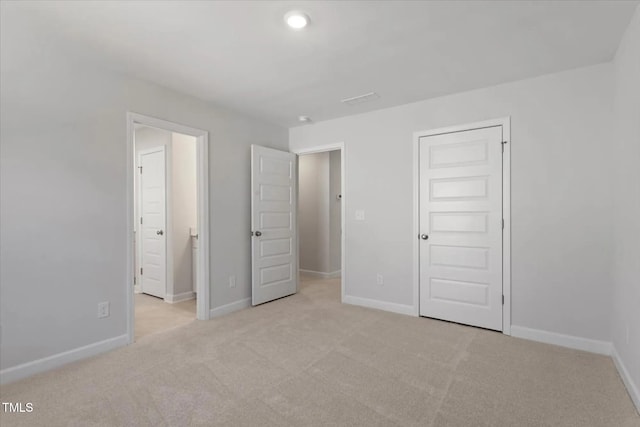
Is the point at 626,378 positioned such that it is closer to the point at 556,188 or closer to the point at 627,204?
the point at 627,204

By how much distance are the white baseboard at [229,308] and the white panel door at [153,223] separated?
4.03 feet

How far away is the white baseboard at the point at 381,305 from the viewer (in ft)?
12.2

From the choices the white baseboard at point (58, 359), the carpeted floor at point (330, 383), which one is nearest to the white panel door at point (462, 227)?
the carpeted floor at point (330, 383)

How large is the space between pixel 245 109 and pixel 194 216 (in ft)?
6.00

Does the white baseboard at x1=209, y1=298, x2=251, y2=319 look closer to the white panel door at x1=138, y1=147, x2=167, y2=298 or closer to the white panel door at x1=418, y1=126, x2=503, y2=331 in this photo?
the white panel door at x1=138, y1=147, x2=167, y2=298

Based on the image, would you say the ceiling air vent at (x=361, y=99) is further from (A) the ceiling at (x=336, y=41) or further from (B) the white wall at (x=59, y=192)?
(B) the white wall at (x=59, y=192)

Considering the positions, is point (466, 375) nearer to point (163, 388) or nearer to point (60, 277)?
point (163, 388)

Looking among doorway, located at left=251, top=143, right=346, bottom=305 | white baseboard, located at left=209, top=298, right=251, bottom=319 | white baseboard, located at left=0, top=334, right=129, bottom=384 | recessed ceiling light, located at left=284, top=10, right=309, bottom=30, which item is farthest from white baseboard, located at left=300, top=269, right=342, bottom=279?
recessed ceiling light, located at left=284, top=10, right=309, bottom=30

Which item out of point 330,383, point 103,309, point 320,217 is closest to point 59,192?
point 103,309

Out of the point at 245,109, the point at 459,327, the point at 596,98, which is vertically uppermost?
the point at 245,109

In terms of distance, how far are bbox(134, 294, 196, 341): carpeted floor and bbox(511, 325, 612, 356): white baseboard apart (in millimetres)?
3403

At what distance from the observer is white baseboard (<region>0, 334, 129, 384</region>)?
2236 mm

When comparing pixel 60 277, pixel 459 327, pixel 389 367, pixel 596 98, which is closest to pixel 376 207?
pixel 459 327

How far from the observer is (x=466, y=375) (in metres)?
2.32
